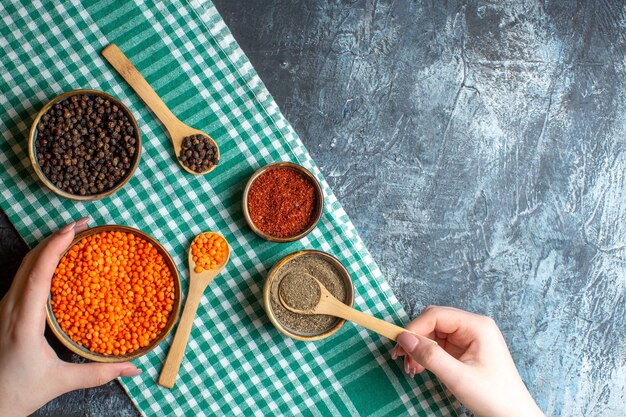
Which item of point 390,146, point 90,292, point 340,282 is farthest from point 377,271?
point 90,292

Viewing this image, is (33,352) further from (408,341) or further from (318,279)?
(408,341)

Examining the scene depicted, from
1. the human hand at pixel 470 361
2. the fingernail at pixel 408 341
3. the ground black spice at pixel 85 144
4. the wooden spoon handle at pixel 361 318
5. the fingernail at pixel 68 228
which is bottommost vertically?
the human hand at pixel 470 361

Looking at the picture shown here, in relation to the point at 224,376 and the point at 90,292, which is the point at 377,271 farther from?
the point at 90,292

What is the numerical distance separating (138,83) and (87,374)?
3.69 ft

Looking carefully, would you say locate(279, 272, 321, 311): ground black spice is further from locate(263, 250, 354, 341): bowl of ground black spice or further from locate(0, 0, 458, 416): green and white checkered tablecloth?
locate(0, 0, 458, 416): green and white checkered tablecloth

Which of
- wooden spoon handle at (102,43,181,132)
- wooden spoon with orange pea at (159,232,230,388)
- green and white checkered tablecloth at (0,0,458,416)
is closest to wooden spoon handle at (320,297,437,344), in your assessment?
green and white checkered tablecloth at (0,0,458,416)

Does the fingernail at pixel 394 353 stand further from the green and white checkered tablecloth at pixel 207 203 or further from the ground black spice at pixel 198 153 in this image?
Result: the ground black spice at pixel 198 153

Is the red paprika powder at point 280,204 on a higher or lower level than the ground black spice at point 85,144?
lower

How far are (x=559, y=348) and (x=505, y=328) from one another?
255 millimetres

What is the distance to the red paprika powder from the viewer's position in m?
2.42

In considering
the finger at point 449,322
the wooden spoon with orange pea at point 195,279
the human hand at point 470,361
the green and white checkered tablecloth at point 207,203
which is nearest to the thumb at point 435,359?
the human hand at point 470,361

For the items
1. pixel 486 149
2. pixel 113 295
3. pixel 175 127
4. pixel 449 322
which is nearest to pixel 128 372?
pixel 113 295

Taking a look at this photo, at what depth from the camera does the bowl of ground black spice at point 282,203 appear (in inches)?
95.2

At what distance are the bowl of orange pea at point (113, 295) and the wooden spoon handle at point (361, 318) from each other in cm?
60
